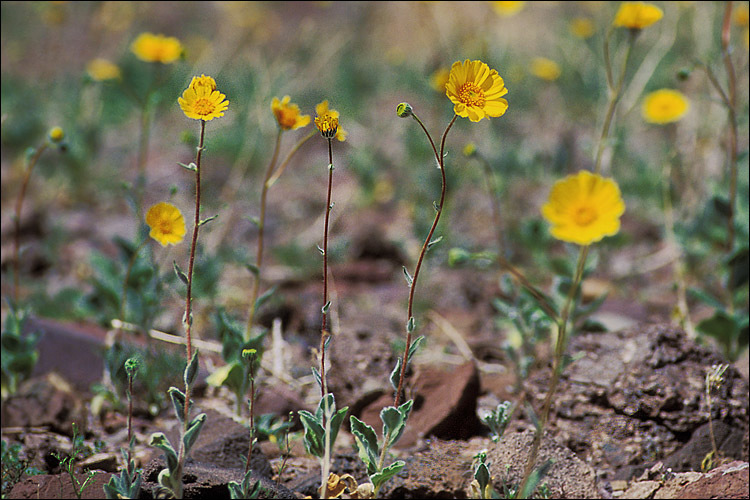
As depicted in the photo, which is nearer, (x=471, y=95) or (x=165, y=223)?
(x=471, y=95)

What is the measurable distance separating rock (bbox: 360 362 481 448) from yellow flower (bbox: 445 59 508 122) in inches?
41.0

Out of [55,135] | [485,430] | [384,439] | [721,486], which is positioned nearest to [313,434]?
[384,439]

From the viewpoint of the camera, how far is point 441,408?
2.26 m

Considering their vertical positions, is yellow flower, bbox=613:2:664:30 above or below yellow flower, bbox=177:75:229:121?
above

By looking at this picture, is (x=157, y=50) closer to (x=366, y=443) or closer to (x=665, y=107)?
(x=366, y=443)

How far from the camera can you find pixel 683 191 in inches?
144

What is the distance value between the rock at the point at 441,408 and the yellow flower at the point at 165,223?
0.93 metres

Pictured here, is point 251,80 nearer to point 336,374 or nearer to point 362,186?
point 362,186

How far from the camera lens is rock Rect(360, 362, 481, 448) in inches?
87.3

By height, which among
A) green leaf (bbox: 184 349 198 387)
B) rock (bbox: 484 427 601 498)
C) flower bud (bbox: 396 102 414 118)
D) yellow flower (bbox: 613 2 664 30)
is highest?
yellow flower (bbox: 613 2 664 30)

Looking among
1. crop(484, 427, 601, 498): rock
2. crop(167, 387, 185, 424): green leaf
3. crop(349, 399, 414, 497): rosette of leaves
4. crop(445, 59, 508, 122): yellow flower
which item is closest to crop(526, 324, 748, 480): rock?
crop(484, 427, 601, 498): rock

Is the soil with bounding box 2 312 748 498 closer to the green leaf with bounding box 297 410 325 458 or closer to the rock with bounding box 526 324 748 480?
the rock with bounding box 526 324 748 480

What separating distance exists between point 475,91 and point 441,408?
43.6 inches

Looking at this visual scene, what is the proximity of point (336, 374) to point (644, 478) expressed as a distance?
3.70 ft
